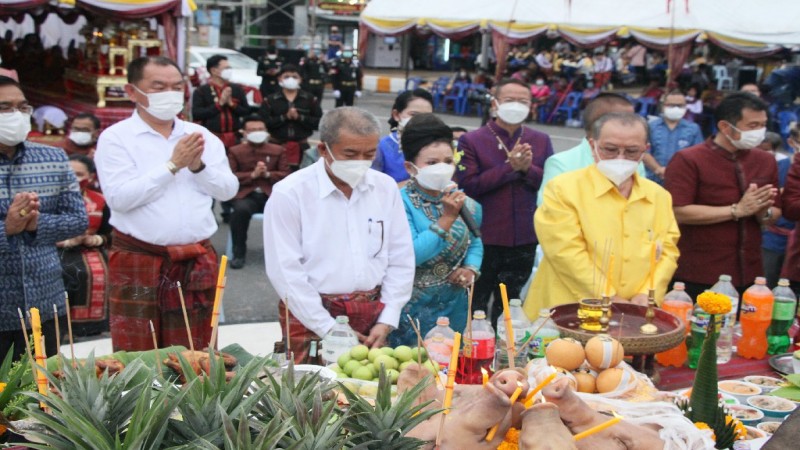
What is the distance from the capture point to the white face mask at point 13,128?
3732mm

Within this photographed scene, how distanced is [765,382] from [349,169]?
6.02 ft

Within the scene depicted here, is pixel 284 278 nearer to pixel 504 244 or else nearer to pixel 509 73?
pixel 504 244

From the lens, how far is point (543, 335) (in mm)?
3205

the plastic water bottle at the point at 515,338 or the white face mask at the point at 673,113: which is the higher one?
the white face mask at the point at 673,113

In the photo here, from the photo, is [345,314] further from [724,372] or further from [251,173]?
[251,173]

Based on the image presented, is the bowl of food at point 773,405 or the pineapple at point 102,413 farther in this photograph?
the bowl of food at point 773,405

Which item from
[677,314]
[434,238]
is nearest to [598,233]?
[677,314]

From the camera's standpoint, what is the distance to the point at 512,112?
17.1 feet

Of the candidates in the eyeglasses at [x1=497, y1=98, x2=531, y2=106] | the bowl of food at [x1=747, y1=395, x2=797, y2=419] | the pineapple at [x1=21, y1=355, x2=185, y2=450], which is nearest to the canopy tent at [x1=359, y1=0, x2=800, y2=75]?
the eyeglasses at [x1=497, y1=98, x2=531, y2=106]

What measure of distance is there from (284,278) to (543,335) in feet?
3.43

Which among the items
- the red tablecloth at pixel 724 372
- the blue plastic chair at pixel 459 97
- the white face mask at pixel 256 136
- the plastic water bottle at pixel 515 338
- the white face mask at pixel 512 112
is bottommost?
the blue plastic chair at pixel 459 97

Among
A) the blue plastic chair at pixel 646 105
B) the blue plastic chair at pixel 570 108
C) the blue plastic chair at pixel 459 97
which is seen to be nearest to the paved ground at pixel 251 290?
the blue plastic chair at pixel 646 105

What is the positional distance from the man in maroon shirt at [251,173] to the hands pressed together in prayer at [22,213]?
13.6ft

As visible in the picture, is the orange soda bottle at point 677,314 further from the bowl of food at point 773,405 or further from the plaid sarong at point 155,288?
the plaid sarong at point 155,288
